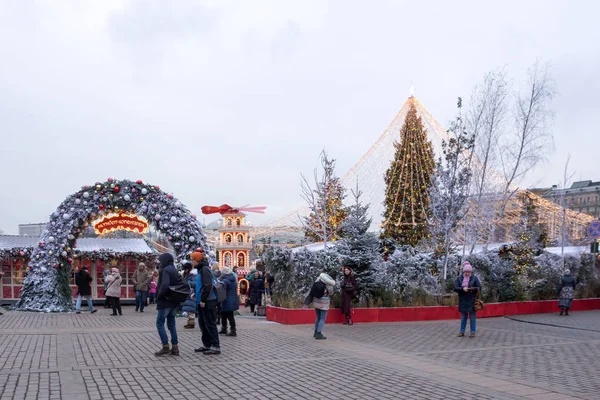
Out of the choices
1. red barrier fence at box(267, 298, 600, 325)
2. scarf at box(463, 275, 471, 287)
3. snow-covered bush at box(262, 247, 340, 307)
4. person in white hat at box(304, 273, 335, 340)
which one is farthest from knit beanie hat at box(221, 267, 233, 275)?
scarf at box(463, 275, 471, 287)

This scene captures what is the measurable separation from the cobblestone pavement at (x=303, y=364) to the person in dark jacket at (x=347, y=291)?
2.68 feet

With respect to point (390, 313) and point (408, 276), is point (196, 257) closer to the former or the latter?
point (390, 313)

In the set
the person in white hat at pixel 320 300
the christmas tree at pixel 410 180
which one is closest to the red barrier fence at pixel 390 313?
the person in white hat at pixel 320 300

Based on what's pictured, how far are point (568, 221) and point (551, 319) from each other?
22.2m

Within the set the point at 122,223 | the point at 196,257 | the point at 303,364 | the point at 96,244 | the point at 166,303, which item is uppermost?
the point at 122,223

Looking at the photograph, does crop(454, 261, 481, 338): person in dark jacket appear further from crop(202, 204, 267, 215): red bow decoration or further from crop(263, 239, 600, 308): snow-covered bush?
crop(202, 204, 267, 215): red bow decoration

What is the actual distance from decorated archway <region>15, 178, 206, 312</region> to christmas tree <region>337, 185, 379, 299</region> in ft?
16.9

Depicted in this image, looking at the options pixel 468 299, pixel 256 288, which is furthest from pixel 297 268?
pixel 468 299

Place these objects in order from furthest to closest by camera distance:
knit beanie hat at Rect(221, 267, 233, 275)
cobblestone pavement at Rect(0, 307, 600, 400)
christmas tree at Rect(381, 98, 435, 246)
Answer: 1. christmas tree at Rect(381, 98, 435, 246)
2. knit beanie hat at Rect(221, 267, 233, 275)
3. cobblestone pavement at Rect(0, 307, 600, 400)

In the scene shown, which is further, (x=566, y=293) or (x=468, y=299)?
(x=566, y=293)

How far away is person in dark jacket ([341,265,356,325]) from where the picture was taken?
14.8 meters

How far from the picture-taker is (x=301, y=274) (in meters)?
16.0

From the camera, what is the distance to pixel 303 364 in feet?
29.7

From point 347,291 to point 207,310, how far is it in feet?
→ 18.5
